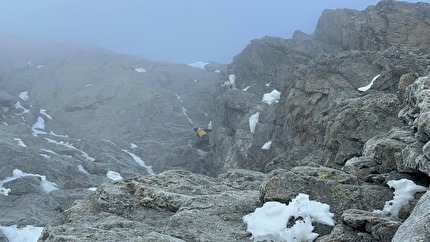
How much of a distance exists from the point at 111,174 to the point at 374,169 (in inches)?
2739

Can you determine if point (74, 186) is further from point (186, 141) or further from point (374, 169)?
point (374, 169)

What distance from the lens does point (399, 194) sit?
14617 millimetres

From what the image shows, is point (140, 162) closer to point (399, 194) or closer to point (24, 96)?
point (24, 96)

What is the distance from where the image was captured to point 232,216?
15.9 m

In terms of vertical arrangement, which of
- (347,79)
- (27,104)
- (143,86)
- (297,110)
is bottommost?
(27,104)

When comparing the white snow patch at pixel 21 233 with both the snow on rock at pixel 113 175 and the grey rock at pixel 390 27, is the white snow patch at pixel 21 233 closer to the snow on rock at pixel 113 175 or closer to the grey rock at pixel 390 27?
the snow on rock at pixel 113 175

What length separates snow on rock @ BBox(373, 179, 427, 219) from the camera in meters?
13.9

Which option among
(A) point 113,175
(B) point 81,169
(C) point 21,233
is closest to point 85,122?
(B) point 81,169

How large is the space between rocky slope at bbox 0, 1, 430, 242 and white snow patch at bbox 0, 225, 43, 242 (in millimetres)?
23917

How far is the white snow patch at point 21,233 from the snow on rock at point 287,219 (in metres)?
38.6

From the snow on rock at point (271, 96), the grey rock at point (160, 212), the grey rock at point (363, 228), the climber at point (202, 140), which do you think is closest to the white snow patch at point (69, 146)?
the climber at point (202, 140)

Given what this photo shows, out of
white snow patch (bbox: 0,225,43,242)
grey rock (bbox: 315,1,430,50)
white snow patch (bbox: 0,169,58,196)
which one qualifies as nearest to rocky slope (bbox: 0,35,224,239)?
white snow patch (bbox: 0,169,58,196)

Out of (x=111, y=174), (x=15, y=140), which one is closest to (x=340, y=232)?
(x=111, y=174)

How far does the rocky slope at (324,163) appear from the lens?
1411cm
